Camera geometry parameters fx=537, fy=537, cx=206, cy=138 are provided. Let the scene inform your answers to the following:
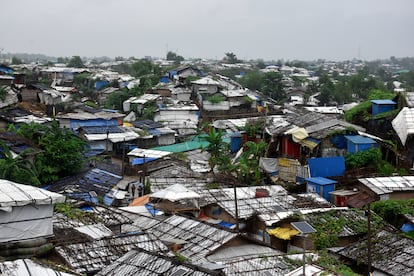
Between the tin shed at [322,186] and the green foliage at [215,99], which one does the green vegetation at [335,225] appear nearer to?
the tin shed at [322,186]

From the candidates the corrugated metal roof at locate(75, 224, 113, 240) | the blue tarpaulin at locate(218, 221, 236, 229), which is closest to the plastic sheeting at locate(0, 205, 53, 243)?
the corrugated metal roof at locate(75, 224, 113, 240)

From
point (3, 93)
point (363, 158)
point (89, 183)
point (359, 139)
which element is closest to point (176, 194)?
point (89, 183)

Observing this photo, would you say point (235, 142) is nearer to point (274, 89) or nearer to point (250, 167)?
point (250, 167)

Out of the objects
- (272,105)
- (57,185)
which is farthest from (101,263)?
(272,105)

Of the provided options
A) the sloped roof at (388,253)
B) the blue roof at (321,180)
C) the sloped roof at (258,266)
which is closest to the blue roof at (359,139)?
the blue roof at (321,180)

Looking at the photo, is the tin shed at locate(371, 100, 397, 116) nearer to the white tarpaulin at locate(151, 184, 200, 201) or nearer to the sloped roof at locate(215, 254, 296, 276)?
the white tarpaulin at locate(151, 184, 200, 201)

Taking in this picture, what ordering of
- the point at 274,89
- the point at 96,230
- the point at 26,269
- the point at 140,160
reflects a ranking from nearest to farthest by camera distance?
the point at 26,269
the point at 96,230
the point at 140,160
the point at 274,89
